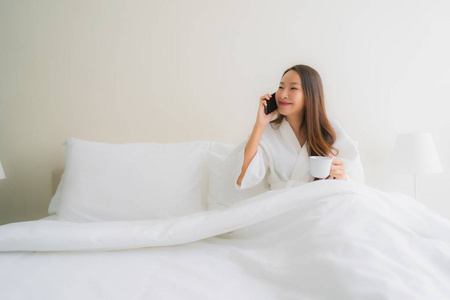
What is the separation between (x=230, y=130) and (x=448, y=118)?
1.56 m

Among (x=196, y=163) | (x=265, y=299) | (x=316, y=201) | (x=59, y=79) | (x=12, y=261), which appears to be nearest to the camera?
→ (x=265, y=299)

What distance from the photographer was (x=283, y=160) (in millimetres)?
1562

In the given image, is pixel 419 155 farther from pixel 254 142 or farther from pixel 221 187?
pixel 221 187

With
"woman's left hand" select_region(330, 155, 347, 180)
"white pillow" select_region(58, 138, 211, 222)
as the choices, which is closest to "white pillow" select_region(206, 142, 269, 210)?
"white pillow" select_region(58, 138, 211, 222)

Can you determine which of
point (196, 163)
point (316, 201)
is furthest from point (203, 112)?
→ point (316, 201)

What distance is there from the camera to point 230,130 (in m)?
2.01

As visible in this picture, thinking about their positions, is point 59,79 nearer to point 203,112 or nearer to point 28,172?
point 28,172

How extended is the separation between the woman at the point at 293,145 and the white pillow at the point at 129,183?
10.5 inches

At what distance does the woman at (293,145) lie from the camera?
4.89 feet

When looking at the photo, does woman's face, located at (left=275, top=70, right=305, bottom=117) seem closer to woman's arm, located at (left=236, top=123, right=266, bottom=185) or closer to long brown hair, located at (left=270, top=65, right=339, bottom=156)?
long brown hair, located at (left=270, top=65, right=339, bottom=156)

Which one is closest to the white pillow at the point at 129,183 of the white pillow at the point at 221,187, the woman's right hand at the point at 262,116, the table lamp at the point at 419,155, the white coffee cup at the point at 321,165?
the white pillow at the point at 221,187

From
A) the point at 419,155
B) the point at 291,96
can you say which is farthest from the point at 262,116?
the point at 419,155

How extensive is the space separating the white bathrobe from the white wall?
1.48 ft

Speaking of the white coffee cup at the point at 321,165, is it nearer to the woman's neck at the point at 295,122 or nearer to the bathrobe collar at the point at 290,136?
the bathrobe collar at the point at 290,136
